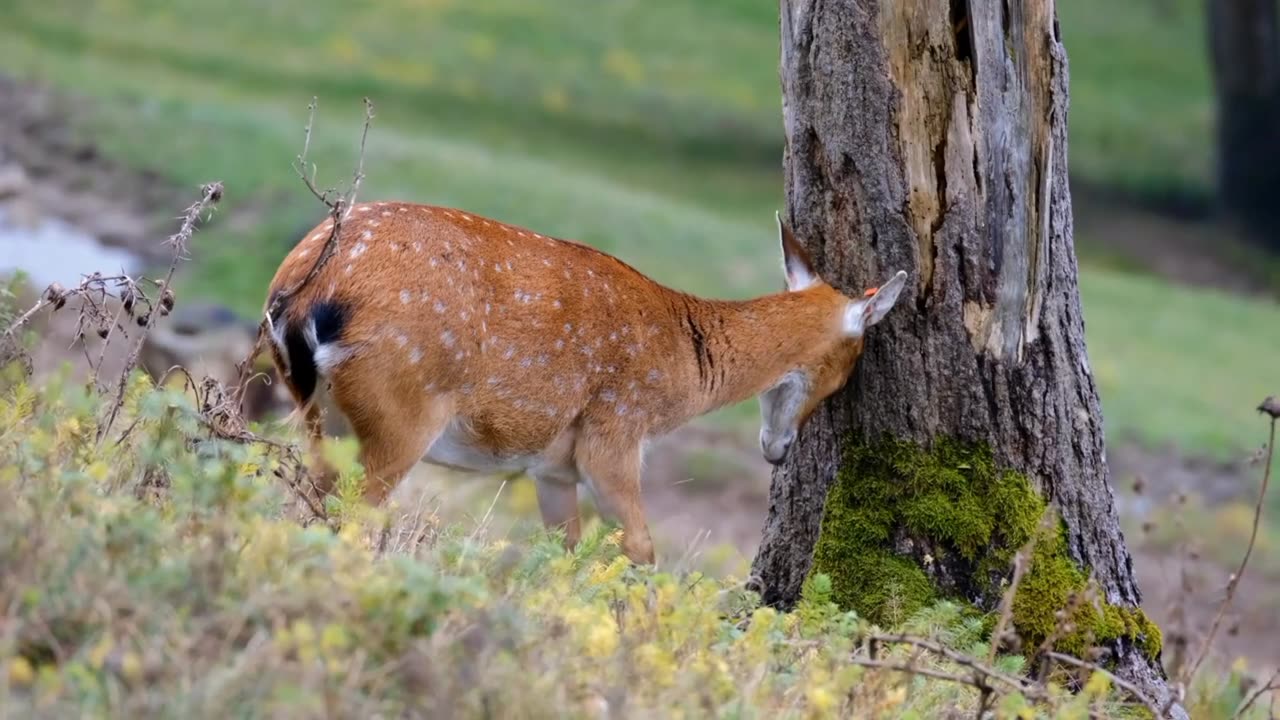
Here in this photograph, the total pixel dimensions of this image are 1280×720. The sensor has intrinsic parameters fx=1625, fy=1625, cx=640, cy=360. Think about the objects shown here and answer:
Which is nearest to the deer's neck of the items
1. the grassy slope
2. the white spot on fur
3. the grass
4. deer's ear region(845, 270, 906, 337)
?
deer's ear region(845, 270, 906, 337)

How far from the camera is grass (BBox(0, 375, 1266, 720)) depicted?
13.2 feet

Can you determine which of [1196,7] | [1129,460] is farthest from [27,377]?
[1196,7]

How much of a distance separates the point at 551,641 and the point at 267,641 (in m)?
0.83

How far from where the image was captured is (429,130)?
884 inches

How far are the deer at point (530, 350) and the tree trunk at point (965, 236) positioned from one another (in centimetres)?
27

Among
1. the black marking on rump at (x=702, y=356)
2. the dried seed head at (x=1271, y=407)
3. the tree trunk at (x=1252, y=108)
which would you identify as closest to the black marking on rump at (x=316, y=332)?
the black marking on rump at (x=702, y=356)

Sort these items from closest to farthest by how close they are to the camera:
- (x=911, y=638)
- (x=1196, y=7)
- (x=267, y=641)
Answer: (x=267, y=641), (x=911, y=638), (x=1196, y=7)

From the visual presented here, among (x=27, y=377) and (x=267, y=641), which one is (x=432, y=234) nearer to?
(x=27, y=377)

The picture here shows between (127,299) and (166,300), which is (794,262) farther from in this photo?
(127,299)

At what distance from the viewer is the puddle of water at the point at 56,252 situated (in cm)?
1447

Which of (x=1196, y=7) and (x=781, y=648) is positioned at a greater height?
(x=1196, y=7)

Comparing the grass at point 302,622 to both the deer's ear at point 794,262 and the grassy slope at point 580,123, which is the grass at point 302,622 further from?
the grassy slope at point 580,123

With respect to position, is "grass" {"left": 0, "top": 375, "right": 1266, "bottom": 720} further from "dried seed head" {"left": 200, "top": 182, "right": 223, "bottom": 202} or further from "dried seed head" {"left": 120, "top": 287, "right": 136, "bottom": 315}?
"dried seed head" {"left": 200, "top": 182, "right": 223, "bottom": 202}

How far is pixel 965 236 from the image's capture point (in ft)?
20.8
